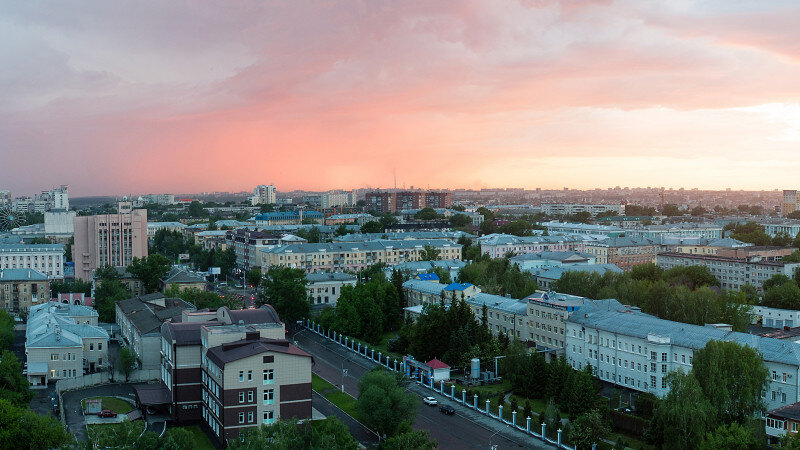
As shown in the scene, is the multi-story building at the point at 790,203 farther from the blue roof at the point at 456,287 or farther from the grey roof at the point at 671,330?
the grey roof at the point at 671,330

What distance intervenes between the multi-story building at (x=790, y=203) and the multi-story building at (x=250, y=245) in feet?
440

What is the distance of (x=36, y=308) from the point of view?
49.0 m

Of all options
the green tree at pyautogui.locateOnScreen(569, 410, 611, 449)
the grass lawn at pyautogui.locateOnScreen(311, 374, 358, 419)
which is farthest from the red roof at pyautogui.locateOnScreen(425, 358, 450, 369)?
the green tree at pyautogui.locateOnScreen(569, 410, 611, 449)

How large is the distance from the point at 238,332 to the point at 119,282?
31992 millimetres

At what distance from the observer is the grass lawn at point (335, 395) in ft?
107

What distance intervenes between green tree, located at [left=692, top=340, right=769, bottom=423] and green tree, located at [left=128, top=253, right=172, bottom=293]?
4477cm

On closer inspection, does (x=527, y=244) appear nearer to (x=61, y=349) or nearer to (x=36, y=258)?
(x=36, y=258)

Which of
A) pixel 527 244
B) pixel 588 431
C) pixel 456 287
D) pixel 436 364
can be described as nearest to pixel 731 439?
pixel 588 431

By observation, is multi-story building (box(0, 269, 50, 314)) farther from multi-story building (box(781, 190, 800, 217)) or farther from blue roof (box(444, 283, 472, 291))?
multi-story building (box(781, 190, 800, 217))

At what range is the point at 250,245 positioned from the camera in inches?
3164

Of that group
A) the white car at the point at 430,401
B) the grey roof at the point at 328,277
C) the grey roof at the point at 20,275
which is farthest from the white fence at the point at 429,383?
the grey roof at the point at 20,275

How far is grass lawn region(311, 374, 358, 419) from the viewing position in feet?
Answer: 107

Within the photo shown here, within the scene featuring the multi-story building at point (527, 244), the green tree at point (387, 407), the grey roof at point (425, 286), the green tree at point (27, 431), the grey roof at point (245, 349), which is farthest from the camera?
the multi-story building at point (527, 244)

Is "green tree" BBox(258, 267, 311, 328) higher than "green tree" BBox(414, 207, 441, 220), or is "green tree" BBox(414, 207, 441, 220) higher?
"green tree" BBox(414, 207, 441, 220)
